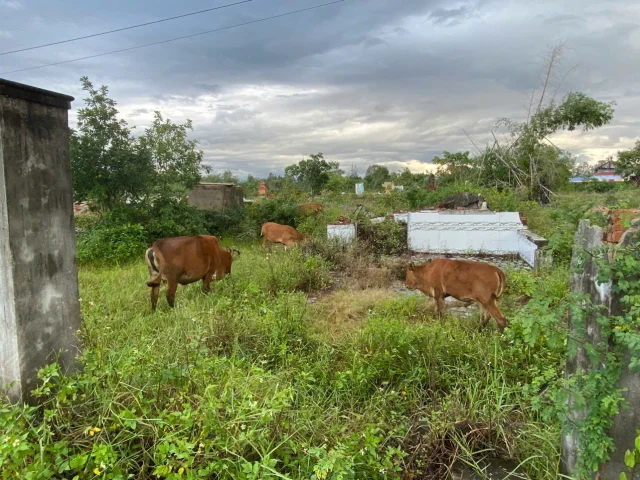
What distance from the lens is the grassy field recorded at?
7.70 ft

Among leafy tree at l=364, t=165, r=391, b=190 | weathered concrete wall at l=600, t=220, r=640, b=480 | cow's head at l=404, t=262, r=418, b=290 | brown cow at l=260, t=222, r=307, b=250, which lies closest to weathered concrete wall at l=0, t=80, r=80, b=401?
weathered concrete wall at l=600, t=220, r=640, b=480

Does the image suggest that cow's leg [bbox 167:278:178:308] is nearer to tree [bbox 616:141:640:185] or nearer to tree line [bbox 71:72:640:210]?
tree line [bbox 71:72:640:210]

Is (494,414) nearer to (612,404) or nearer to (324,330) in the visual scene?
(612,404)

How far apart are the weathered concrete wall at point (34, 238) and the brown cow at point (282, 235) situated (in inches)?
246

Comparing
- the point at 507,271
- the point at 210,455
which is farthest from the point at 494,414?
the point at 507,271

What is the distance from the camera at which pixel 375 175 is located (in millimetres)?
38625

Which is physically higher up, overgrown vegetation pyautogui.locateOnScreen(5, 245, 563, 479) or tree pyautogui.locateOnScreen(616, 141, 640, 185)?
tree pyautogui.locateOnScreen(616, 141, 640, 185)

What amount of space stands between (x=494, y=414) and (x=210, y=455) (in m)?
1.87

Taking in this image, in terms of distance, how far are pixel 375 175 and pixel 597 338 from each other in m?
37.2

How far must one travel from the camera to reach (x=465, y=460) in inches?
104

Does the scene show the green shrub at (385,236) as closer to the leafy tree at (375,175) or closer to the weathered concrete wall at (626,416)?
the weathered concrete wall at (626,416)

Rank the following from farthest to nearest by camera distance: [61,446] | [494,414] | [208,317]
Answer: [208,317], [494,414], [61,446]

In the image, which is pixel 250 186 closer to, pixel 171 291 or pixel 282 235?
pixel 282 235

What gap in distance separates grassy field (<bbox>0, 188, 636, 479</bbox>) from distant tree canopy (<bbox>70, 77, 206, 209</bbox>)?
5.77 m
